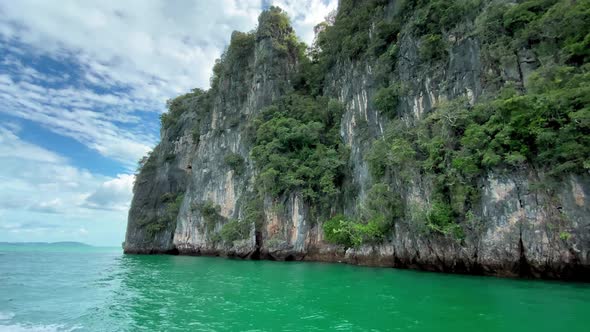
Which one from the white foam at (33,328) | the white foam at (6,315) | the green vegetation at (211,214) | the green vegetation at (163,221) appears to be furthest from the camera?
the green vegetation at (163,221)

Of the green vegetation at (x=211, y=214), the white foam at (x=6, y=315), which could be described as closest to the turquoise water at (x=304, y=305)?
the white foam at (x=6, y=315)

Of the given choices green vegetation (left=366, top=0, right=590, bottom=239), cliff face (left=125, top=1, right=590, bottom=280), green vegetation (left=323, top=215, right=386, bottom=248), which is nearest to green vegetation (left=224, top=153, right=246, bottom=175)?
cliff face (left=125, top=1, right=590, bottom=280)

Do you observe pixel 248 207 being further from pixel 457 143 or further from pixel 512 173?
pixel 512 173

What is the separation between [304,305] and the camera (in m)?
9.36

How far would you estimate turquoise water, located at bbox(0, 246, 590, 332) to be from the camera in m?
7.42

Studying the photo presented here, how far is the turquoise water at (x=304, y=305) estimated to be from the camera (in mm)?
7418

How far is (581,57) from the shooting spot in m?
12.9

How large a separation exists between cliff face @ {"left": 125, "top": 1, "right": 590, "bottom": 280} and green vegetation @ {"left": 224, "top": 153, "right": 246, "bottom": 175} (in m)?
0.13

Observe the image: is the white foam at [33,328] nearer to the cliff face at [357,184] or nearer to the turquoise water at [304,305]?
the turquoise water at [304,305]

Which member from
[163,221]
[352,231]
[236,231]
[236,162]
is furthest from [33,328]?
[163,221]

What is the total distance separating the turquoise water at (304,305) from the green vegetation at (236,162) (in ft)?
55.1

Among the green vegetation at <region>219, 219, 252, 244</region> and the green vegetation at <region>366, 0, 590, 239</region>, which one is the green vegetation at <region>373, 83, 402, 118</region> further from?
the green vegetation at <region>219, 219, 252, 244</region>

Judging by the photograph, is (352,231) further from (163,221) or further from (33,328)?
(163,221)

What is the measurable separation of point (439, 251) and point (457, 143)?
519 cm
